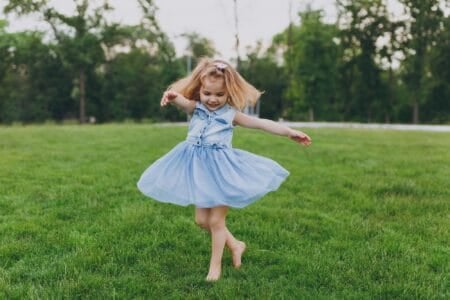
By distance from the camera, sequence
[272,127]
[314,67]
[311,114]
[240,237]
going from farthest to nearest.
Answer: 1. [311,114]
2. [314,67]
3. [240,237]
4. [272,127]

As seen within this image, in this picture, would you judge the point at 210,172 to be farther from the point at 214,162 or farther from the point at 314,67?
the point at 314,67

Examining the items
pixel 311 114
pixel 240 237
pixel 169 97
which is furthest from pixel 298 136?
pixel 311 114

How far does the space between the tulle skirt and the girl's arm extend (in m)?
0.29

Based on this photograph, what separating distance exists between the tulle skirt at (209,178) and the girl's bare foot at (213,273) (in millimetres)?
551

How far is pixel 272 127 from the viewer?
4.27 m

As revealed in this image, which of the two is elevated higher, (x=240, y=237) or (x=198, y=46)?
(x=198, y=46)

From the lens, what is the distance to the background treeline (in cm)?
3978

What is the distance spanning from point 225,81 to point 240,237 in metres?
1.77

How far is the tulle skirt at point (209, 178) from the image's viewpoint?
156 inches

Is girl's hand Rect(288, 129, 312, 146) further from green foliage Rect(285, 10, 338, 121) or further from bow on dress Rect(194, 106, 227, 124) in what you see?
green foliage Rect(285, 10, 338, 121)

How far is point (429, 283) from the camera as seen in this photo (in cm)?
407

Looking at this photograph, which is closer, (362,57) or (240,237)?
(240,237)

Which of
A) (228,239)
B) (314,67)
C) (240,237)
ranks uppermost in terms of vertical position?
(314,67)

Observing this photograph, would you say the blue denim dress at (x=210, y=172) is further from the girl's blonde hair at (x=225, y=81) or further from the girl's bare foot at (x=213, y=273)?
the girl's bare foot at (x=213, y=273)
